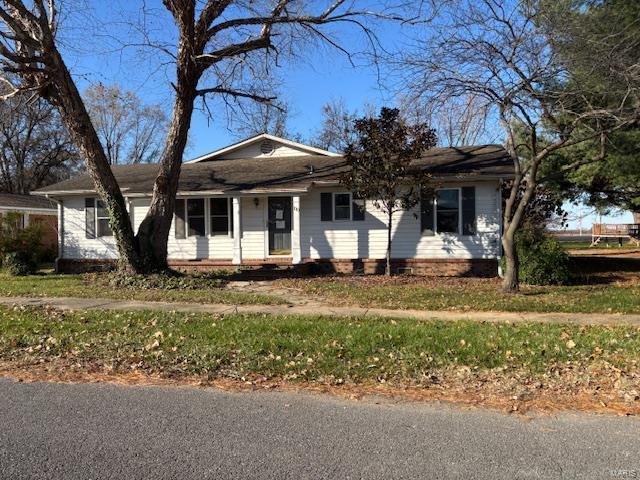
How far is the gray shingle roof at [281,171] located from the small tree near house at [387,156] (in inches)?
57.5

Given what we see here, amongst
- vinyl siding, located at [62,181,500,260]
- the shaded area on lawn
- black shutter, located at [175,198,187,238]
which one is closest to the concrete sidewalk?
the shaded area on lawn

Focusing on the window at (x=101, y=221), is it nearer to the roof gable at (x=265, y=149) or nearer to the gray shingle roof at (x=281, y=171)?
the gray shingle roof at (x=281, y=171)

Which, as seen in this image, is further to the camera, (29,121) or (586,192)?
(29,121)

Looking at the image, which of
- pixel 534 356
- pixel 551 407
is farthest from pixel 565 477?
pixel 534 356

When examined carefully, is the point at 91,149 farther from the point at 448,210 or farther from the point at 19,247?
the point at 448,210

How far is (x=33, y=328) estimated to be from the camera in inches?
330

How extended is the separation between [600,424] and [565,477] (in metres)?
1.19

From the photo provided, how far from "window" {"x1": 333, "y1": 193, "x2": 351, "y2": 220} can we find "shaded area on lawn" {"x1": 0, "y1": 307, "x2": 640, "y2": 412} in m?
8.87

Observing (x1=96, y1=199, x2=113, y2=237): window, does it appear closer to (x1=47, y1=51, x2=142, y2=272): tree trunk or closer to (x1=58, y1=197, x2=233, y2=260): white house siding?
(x1=58, y1=197, x2=233, y2=260): white house siding

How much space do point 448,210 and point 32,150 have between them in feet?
114

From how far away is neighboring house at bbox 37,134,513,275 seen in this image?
16469 millimetres

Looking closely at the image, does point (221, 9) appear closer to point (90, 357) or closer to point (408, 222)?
point (408, 222)

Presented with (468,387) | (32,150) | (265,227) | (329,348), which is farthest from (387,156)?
(32,150)

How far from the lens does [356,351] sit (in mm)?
6801
